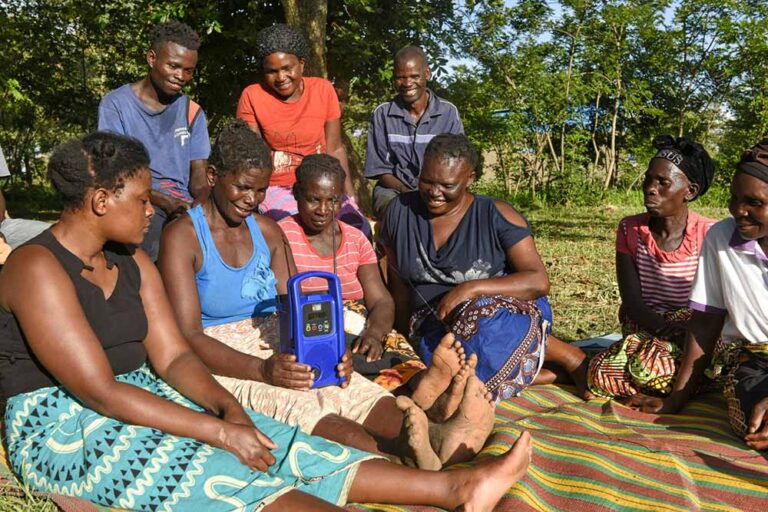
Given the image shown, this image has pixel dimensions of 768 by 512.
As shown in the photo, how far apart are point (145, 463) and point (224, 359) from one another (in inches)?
36.7

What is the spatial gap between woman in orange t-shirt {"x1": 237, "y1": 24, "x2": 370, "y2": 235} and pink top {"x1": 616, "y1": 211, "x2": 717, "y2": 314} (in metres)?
1.70

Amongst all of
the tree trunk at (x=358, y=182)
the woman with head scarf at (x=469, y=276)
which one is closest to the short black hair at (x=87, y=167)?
the woman with head scarf at (x=469, y=276)

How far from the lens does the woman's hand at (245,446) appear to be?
2432 millimetres

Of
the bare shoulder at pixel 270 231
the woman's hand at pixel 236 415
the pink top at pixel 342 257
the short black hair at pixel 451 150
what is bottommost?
the woman's hand at pixel 236 415

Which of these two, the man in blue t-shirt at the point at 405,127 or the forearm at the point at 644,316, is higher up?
the man in blue t-shirt at the point at 405,127

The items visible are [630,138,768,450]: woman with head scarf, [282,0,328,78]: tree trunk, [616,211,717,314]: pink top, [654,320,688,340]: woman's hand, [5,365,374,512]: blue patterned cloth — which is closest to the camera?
[5,365,374,512]: blue patterned cloth

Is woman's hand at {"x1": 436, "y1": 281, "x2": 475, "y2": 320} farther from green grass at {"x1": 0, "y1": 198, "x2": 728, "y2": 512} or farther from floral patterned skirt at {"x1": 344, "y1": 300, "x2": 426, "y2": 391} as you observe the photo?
green grass at {"x1": 0, "y1": 198, "x2": 728, "y2": 512}

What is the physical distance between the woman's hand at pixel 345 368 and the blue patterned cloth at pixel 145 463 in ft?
1.82

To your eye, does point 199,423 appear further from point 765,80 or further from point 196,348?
point 765,80

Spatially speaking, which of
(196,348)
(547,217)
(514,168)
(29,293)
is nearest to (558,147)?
(514,168)

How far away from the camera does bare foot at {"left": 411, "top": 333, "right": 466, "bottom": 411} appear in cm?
309

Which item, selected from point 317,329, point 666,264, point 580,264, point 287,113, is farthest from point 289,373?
point 580,264

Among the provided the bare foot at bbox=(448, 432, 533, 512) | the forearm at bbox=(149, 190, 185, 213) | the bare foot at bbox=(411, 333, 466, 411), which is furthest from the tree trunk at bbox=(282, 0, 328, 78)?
the bare foot at bbox=(448, 432, 533, 512)

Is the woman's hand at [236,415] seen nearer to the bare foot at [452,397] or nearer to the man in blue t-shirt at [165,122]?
the bare foot at [452,397]
